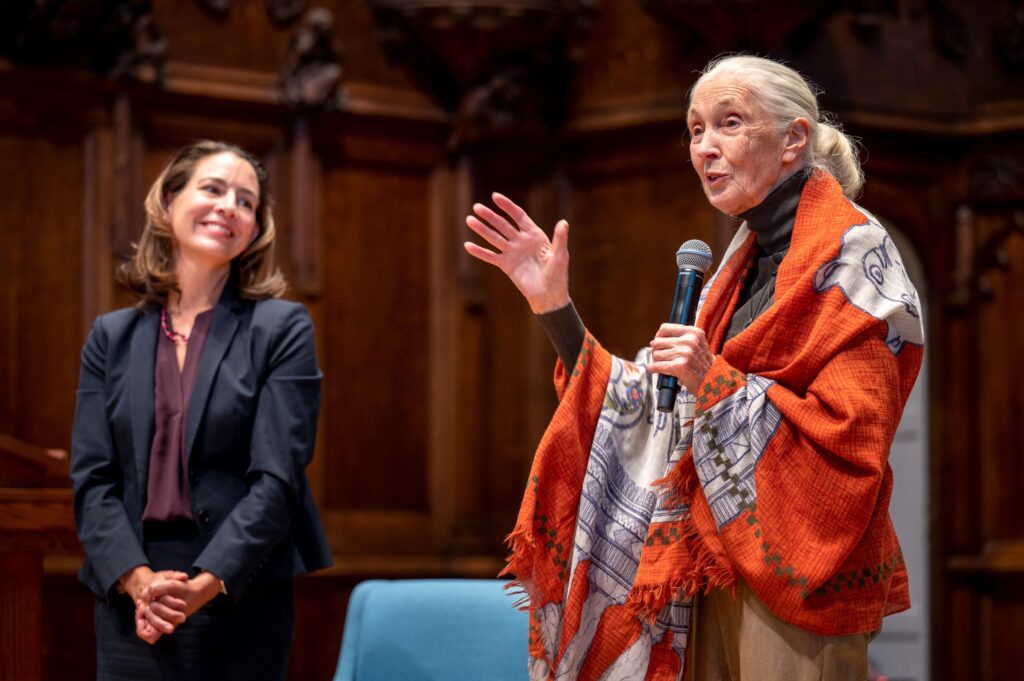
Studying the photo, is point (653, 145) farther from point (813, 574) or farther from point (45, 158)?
point (813, 574)

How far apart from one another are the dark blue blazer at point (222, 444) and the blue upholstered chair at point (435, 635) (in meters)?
0.27

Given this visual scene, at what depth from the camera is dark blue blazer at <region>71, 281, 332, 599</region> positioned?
2502 millimetres

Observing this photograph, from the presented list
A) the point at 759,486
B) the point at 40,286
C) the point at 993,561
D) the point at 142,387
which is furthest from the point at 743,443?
the point at 993,561

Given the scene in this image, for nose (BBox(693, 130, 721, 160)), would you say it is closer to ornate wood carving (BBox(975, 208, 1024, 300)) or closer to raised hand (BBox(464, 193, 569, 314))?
raised hand (BBox(464, 193, 569, 314))

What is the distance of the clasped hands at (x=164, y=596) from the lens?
7.97ft

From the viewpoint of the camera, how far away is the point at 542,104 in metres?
5.35

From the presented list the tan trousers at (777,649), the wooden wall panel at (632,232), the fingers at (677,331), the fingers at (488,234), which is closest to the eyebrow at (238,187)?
the fingers at (488,234)

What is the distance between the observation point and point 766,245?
7.13ft

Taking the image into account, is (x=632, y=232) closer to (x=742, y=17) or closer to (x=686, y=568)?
(x=742, y=17)

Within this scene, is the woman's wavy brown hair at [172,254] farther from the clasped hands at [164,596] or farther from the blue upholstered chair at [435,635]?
the blue upholstered chair at [435,635]

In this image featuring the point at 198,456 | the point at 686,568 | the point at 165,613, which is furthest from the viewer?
the point at 198,456

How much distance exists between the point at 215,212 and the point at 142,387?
1.31 feet

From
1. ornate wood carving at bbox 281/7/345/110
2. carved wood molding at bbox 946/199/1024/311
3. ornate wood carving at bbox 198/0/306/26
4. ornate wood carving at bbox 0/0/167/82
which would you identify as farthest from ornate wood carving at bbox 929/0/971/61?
ornate wood carving at bbox 0/0/167/82

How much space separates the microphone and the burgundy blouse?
98 cm
